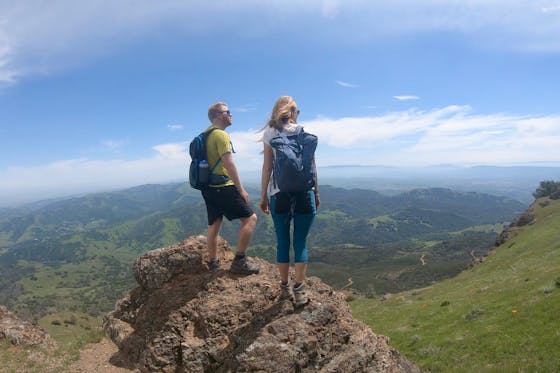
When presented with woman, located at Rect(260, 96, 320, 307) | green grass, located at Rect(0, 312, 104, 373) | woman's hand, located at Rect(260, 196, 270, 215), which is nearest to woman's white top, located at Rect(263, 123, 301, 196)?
woman, located at Rect(260, 96, 320, 307)

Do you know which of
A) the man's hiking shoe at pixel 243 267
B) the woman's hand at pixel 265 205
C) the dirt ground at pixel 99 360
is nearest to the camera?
the woman's hand at pixel 265 205

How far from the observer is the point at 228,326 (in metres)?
8.46

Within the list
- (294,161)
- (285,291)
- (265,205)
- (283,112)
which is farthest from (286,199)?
(285,291)

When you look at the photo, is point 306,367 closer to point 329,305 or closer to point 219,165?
point 329,305

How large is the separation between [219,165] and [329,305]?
4.38m

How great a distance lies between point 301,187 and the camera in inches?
275

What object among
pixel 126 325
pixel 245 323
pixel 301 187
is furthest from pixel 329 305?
pixel 126 325

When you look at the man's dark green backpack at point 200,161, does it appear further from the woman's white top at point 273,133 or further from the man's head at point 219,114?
the woman's white top at point 273,133

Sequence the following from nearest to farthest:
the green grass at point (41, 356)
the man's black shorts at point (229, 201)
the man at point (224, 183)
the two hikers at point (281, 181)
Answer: the two hikers at point (281, 181) < the man at point (224, 183) < the man's black shorts at point (229, 201) < the green grass at point (41, 356)

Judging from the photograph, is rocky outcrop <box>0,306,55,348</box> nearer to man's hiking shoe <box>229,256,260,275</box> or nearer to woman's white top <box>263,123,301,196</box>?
man's hiking shoe <box>229,256,260,275</box>

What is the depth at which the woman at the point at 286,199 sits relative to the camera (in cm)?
729

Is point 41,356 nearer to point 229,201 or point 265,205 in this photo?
point 229,201

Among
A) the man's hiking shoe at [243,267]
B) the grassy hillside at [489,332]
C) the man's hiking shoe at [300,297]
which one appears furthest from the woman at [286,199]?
the grassy hillside at [489,332]

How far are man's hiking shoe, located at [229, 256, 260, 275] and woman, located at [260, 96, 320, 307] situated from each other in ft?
8.23
